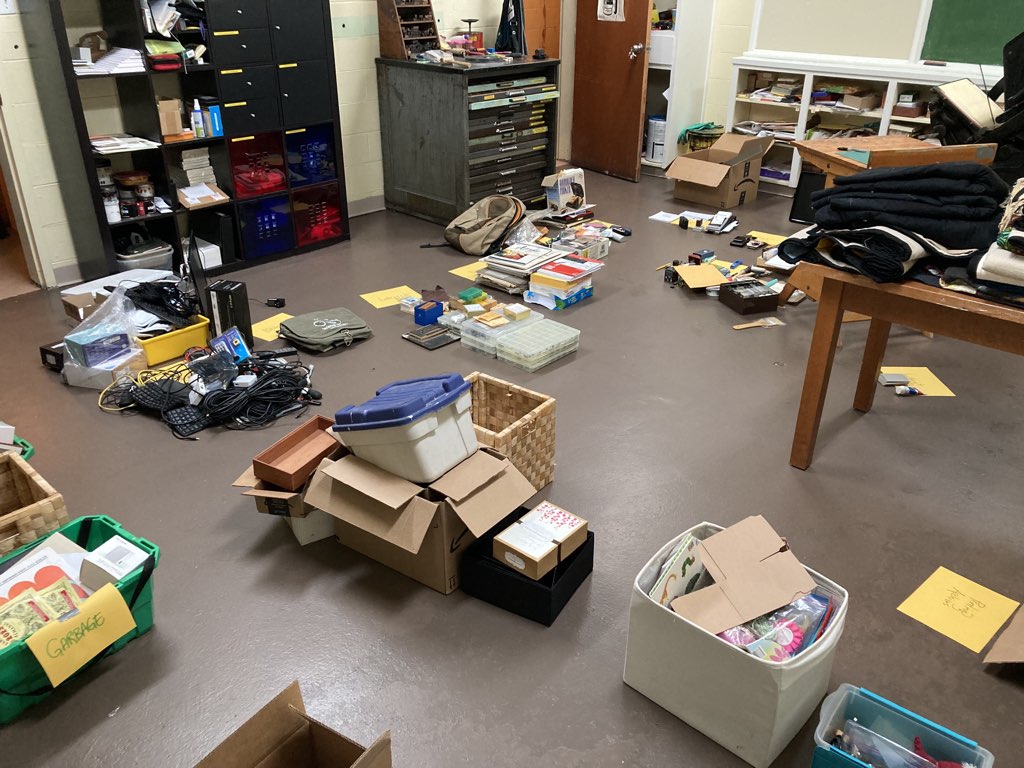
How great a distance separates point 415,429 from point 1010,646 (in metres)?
1.70

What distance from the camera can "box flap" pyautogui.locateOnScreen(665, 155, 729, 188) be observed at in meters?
5.79

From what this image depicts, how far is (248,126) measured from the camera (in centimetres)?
464

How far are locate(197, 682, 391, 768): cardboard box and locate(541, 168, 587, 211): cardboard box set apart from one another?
176 inches

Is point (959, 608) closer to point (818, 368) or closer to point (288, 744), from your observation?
point (818, 368)

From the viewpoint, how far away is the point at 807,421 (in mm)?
2879

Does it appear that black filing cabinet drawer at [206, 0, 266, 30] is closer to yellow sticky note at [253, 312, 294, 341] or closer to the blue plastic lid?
yellow sticky note at [253, 312, 294, 341]

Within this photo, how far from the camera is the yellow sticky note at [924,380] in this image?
3.48m

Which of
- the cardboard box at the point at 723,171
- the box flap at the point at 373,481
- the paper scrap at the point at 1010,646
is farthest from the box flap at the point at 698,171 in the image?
the box flap at the point at 373,481

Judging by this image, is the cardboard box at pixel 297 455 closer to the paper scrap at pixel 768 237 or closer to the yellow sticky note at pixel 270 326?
the yellow sticky note at pixel 270 326

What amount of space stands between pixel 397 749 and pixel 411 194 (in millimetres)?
4537

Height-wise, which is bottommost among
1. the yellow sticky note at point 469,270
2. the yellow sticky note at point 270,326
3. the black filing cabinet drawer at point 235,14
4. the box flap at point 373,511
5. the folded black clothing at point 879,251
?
the yellow sticky note at point 270,326

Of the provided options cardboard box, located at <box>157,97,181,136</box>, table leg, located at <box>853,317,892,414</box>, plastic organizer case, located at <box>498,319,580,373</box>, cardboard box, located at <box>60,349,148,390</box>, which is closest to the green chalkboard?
table leg, located at <box>853,317,892,414</box>

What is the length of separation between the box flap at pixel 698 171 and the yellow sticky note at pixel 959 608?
13.1ft

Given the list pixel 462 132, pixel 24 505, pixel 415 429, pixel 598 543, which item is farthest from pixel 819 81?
pixel 24 505
